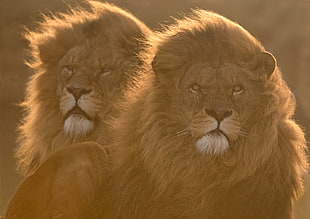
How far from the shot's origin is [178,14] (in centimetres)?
667

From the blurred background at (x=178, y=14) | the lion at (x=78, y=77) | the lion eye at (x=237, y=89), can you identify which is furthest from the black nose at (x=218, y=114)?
the lion at (x=78, y=77)

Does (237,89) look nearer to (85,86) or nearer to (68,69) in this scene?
(85,86)

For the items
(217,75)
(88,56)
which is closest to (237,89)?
(217,75)

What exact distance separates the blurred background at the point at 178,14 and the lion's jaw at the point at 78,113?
25.1 inches

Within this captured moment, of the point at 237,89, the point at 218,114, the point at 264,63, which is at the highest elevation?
the point at 264,63

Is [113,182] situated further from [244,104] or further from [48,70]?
[48,70]

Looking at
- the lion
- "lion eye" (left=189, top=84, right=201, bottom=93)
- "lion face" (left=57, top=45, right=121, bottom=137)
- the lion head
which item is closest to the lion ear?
the lion head

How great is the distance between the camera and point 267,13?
551 cm

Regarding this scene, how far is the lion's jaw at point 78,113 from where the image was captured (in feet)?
12.7

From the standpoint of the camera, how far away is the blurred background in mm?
5051

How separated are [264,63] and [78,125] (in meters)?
1.23

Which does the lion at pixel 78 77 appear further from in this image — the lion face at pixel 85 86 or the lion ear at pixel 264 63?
the lion ear at pixel 264 63

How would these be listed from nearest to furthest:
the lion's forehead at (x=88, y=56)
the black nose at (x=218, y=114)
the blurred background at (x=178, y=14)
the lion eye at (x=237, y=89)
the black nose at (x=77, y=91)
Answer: the black nose at (x=218, y=114) < the lion eye at (x=237, y=89) < the black nose at (x=77, y=91) < the lion's forehead at (x=88, y=56) < the blurred background at (x=178, y=14)

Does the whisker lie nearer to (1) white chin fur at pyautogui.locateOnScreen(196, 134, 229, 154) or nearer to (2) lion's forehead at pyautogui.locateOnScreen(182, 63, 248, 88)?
(1) white chin fur at pyautogui.locateOnScreen(196, 134, 229, 154)
